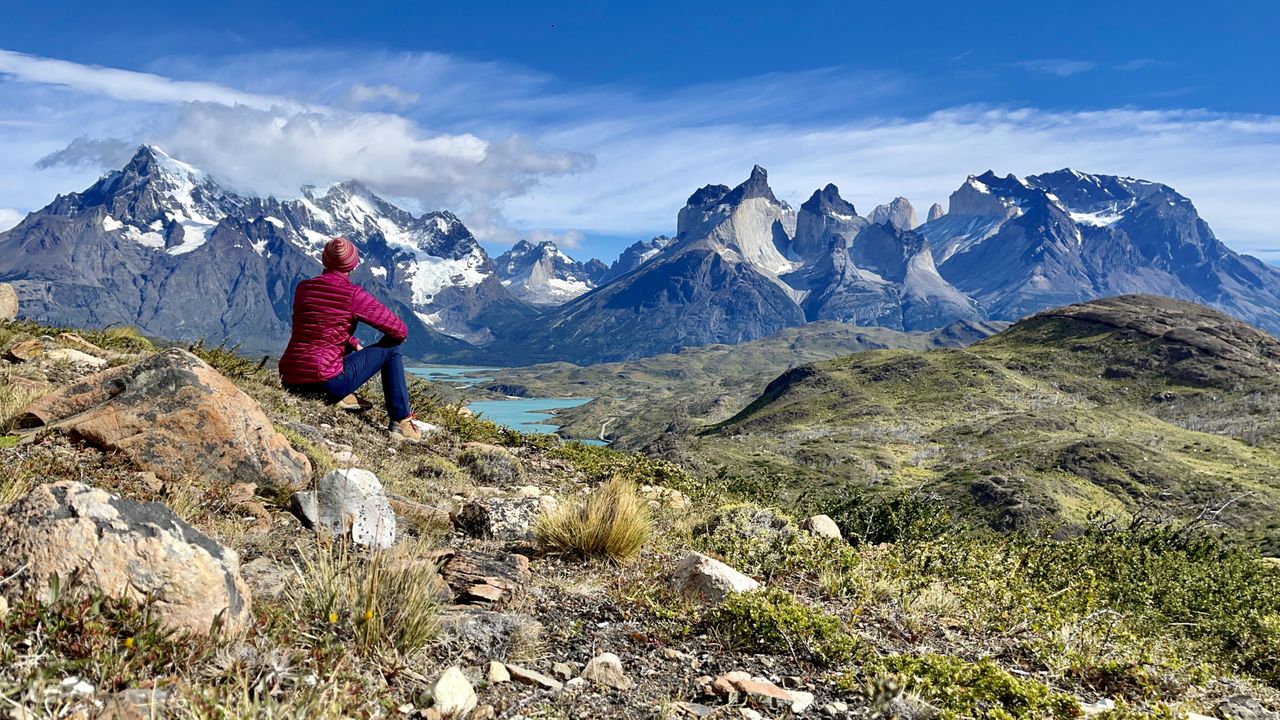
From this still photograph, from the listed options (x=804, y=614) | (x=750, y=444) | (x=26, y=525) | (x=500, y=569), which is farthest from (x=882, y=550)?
(x=750, y=444)

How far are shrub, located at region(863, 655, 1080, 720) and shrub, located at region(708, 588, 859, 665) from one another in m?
0.34

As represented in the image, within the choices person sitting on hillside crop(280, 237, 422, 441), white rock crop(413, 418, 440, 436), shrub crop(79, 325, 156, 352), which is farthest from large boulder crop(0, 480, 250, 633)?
shrub crop(79, 325, 156, 352)

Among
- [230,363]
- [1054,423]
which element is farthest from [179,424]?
[1054,423]

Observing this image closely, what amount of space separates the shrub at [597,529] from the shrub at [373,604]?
292 centimetres

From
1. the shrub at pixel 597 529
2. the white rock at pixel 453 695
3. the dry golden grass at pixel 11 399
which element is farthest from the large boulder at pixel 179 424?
the white rock at pixel 453 695

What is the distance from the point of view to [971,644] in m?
6.41

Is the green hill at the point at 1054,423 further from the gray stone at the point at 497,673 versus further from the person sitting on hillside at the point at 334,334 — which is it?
the gray stone at the point at 497,673

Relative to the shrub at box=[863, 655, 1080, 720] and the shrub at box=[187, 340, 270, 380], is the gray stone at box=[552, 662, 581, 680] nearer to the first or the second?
the shrub at box=[863, 655, 1080, 720]

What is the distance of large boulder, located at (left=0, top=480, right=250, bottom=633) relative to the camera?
394cm

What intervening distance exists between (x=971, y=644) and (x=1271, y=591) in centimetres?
890

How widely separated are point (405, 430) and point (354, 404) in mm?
1591

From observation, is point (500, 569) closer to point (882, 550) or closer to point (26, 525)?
point (26, 525)

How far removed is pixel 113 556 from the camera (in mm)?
4070

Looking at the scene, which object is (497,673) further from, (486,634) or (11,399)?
(11,399)
